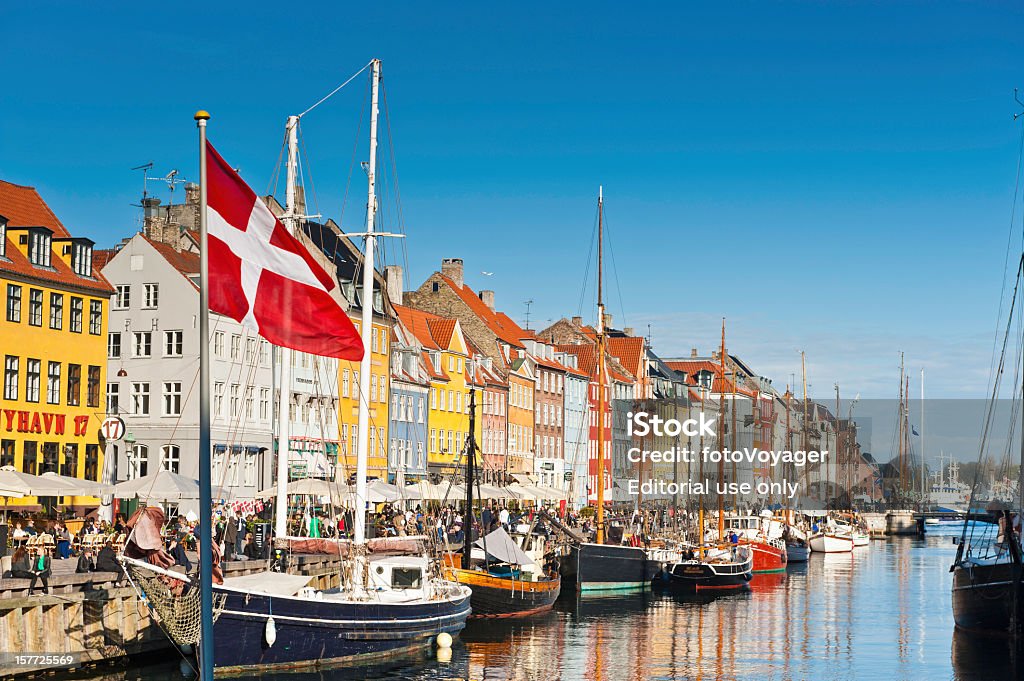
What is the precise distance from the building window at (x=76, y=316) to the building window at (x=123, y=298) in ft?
31.9

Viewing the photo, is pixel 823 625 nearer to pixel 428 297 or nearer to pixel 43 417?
pixel 43 417

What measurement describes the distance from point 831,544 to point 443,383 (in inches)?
1349

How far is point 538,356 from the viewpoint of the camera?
117 m

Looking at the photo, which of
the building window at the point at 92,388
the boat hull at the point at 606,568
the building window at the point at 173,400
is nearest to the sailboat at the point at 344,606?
the boat hull at the point at 606,568

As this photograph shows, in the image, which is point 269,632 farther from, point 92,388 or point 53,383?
point 92,388

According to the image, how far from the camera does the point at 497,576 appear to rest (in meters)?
48.5

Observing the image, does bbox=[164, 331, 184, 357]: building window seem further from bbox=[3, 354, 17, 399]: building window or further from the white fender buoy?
the white fender buoy

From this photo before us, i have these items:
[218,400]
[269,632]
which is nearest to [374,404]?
[218,400]

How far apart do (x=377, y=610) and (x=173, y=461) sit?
3560 cm

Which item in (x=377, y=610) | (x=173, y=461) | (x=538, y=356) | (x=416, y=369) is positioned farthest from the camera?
(x=538, y=356)

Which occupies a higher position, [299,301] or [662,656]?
[299,301]

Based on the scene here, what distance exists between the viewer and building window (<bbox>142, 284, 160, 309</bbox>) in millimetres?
69125

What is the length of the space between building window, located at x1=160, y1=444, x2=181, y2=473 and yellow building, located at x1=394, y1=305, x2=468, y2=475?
88.6 feet

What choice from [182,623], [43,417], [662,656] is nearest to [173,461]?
[43,417]
